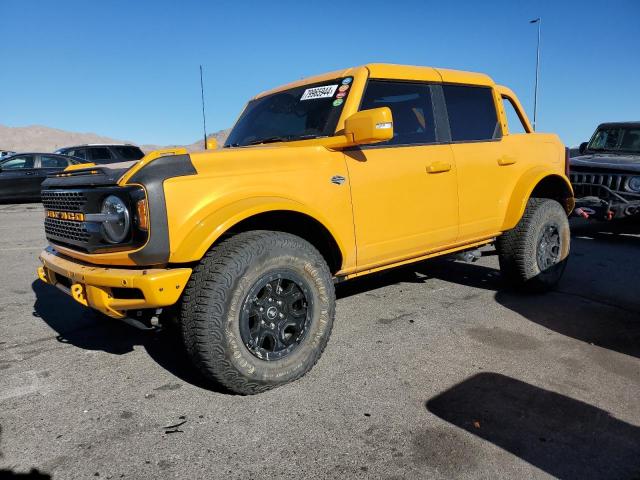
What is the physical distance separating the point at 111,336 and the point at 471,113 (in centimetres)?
349

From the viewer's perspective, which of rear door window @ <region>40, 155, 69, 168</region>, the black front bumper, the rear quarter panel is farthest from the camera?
rear door window @ <region>40, 155, 69, 168</region>

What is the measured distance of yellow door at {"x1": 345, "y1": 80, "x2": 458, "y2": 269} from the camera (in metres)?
3.38

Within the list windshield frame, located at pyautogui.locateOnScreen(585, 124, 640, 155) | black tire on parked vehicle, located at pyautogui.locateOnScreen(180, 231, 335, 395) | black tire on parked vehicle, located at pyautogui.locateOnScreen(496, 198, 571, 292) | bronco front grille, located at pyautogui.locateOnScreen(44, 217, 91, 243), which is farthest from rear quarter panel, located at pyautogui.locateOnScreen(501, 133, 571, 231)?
windshield frame, located at pyautogui.locateOnScreen(585, 124, 640, 155)

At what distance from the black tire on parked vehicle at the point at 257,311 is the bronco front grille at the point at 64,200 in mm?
826

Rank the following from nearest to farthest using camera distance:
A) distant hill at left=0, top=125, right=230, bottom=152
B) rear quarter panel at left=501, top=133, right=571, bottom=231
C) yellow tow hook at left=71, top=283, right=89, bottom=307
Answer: yellow tow hook at left=71, top=283, right=89, bottom=307, rear quarter panel at left=501, top=133, right=571, bottom=231, distant hill at left=0, top=125, right=230, bottom=152

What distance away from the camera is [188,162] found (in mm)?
2662

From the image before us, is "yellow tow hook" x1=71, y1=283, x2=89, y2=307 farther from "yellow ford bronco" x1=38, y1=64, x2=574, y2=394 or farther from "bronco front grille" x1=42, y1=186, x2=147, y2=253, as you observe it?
"bronco front grille" x1=42, y1=186, x2=147, y2=253

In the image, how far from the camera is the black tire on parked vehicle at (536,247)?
4605mm

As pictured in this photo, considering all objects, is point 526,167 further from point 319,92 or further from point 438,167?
point 319,92

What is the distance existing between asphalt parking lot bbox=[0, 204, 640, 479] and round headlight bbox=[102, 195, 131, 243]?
3.10 ft

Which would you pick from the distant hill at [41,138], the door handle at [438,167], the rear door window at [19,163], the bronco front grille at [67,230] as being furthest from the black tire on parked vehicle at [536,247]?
the distant hill at [41,138]

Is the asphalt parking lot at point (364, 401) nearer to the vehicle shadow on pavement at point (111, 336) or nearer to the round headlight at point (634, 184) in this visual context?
the vehicle shadow on pavement at point (111, 336)

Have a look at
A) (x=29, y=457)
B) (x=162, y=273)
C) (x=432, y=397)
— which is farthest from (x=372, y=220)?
(x=29, y=457)

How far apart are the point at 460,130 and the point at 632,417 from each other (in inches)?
97.5
